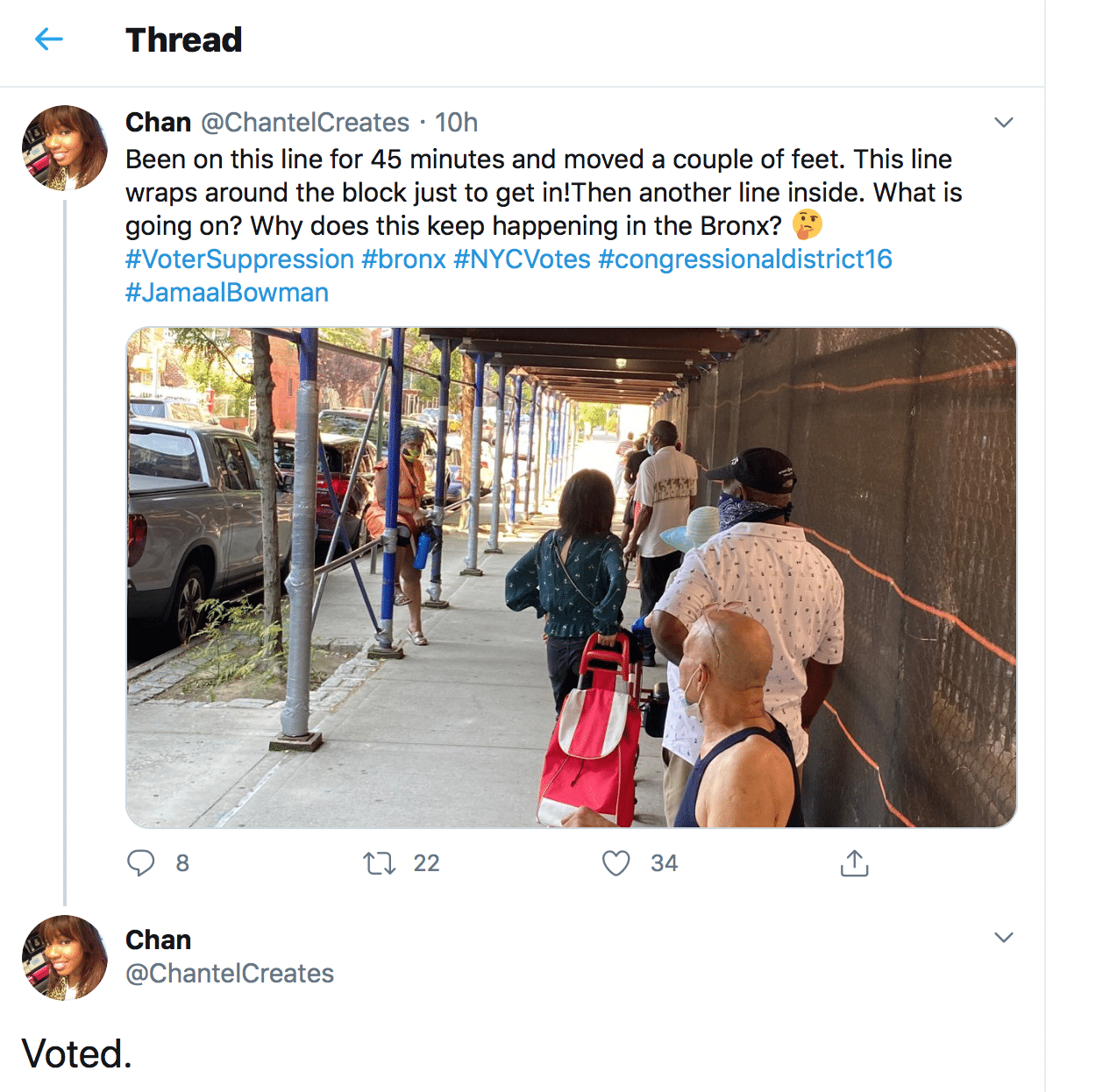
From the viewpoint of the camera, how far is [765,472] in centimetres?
268

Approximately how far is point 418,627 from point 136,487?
1.93 metres

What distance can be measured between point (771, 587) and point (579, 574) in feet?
4.64

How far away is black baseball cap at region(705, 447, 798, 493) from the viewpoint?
8.78 ft

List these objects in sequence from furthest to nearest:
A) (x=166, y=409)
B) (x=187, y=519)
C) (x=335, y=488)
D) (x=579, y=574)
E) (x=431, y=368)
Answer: (x=431, y=368)
(x=166, y=409)
(x=335, y=488)
(x=187, y=519)
(x=579, y=574)
